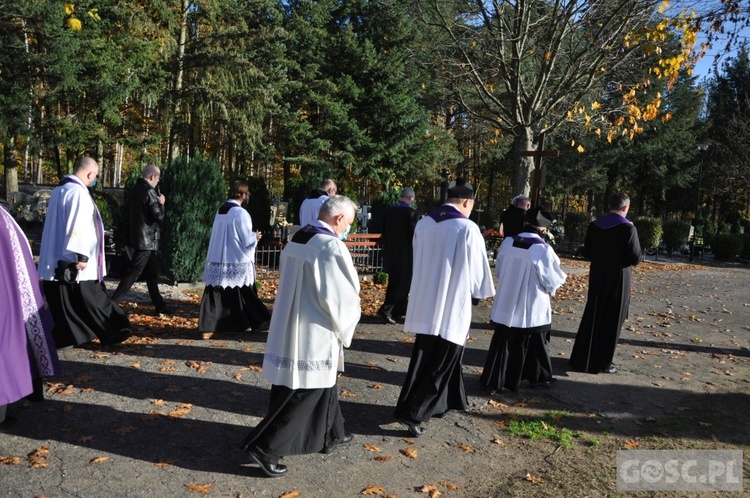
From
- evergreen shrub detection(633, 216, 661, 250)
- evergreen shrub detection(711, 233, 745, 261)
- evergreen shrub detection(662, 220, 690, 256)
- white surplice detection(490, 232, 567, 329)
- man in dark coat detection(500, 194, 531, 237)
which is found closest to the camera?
white surplice detection(490, 232, 567, 329)

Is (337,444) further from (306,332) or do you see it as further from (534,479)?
(534,479)

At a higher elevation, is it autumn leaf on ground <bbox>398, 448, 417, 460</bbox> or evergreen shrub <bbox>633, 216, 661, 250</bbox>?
evergreen shrub <bbox>633, 216, 661, 250</bbox>

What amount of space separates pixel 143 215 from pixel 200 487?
4.71 meters

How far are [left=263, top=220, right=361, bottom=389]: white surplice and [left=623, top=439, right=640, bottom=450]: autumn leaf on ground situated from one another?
2.55 meters

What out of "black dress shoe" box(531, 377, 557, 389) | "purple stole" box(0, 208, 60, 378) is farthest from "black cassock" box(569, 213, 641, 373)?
"purple stole" box(0, 208, 60, 378)

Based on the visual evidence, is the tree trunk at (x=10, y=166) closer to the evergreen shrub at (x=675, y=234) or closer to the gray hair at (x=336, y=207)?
the gray hair at (x=336, y=207)

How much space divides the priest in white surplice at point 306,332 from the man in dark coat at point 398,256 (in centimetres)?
459

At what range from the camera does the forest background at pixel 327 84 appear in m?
15.7

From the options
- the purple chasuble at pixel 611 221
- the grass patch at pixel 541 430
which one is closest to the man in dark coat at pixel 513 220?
the purple chasuble at pixel 611 221

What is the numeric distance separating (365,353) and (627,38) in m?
10.5

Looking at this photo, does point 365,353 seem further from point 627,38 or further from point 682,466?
point 627,38

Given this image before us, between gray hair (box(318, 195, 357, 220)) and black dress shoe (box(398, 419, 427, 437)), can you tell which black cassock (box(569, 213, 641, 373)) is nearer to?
black dress shoe (box(398, 419, 427, 437))

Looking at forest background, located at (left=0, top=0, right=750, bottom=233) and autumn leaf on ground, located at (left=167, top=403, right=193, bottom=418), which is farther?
forest background, located at (left=0, top=0, right=750, bottom=233)

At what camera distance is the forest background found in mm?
15727
